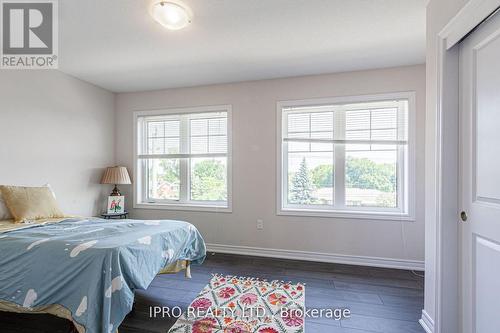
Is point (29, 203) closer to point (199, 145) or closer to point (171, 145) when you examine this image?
point (171, 145)

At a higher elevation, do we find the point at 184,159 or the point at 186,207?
the point at 184,159

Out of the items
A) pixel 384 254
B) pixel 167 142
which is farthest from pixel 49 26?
pixel 384 254

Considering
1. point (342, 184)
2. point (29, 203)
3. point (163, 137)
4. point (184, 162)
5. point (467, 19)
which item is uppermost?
point (467, 19)

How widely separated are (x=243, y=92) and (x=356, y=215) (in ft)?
7.44

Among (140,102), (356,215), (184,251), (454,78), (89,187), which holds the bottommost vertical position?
(184,251)

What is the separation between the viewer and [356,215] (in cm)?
301

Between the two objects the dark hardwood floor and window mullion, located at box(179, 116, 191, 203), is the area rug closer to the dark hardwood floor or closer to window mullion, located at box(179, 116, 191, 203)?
the dark hardwood floor

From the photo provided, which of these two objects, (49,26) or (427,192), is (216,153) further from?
(427,192)

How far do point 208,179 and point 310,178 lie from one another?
152 cm

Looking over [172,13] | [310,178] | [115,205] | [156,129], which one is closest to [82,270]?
[172,13]

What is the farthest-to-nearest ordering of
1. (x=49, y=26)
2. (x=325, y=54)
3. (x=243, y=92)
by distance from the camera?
1. (x=243, y=92)
2. (x=325, y=54)
3. (x=49, y=26)

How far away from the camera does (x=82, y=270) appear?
4.80 feet

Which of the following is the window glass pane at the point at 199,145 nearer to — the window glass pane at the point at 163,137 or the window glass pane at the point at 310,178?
the window glass pane at the point at 163,137

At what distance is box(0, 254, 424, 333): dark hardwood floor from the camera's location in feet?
5.90
